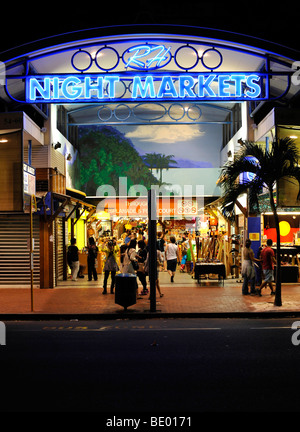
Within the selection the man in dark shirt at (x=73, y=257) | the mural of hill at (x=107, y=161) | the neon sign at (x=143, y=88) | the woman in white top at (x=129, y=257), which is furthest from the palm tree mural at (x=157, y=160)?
the woman in white top at (x=129, y=257)

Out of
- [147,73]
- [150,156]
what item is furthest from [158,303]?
[150,156]

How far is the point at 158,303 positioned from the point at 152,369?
7.39m

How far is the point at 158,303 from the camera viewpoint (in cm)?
1454

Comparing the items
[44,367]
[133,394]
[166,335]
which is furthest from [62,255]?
[133,394]

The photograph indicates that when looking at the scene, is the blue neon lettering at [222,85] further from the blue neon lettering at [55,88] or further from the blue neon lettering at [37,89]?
the blue neon lettering at [37,89]

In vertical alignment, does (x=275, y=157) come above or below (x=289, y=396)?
above

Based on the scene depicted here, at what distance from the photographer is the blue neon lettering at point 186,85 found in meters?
16.5

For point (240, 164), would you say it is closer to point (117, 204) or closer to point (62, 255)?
point (62, 255)

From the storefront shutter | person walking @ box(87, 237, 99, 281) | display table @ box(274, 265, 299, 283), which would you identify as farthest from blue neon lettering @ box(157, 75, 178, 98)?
display table @ box(274, 265, 299, 283)

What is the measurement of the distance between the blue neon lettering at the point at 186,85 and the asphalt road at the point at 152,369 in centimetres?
849

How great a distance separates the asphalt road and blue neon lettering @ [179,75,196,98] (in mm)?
8487

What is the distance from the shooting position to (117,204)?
31609 mm

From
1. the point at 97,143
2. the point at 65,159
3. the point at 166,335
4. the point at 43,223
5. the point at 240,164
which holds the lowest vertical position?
the point at 166,335

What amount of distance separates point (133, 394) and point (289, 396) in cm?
182
